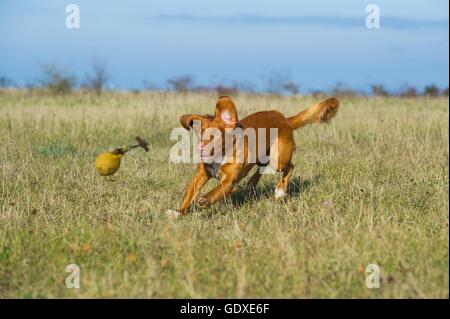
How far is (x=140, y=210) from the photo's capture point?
5.52 metres

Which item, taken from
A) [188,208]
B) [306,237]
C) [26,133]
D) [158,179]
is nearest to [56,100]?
[26,133]

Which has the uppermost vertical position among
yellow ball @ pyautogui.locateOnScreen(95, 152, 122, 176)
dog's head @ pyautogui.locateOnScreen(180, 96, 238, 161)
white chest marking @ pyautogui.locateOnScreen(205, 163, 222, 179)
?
dog's head @ pyautogui.locateOnScreen(180, 96, 238, 161)

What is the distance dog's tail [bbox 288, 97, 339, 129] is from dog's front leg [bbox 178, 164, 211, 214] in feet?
4.50

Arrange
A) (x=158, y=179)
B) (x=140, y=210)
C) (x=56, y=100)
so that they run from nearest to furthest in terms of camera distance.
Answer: (x=140, y=210), (x=158, y=179), (x=56, y=100)

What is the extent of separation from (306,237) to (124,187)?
7.90 feet

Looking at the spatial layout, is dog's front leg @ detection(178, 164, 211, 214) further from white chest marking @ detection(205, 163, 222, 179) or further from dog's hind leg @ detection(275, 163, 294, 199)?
dog's hind leg @ detection(275, 163, 294, 199)

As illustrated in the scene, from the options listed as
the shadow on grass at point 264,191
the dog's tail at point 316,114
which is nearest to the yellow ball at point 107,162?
the shadow on grass at point 264,191

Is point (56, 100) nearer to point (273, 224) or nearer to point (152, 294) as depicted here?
point (273, 224)

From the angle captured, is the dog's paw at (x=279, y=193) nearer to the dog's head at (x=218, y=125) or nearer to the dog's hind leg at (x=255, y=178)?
the dog's hind leg at (x=255, y=178)

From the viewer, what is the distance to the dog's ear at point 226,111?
549 cm

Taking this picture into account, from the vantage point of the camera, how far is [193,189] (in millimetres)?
5684

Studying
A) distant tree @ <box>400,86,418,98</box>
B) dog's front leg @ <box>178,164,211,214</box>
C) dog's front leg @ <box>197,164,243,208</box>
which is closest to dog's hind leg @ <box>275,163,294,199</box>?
dog's front leg @ <box>197,164,243,208</box>

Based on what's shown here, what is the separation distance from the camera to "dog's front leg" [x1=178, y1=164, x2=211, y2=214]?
562 centimetres

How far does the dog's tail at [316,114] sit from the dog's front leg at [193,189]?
4.50 feet
